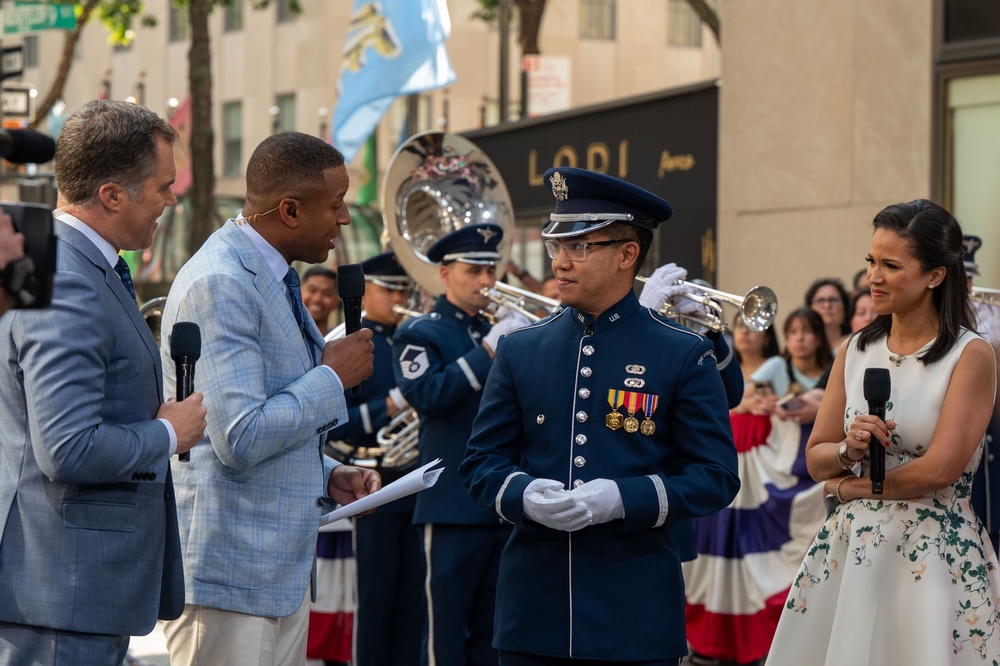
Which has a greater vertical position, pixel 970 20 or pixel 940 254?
pixel 970 20

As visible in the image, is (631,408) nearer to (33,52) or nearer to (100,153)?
(100,153)

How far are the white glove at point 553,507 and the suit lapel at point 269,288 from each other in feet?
2.44

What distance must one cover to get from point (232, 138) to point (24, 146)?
37406 mm

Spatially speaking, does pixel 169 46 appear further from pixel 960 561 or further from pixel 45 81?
pixel 960 561

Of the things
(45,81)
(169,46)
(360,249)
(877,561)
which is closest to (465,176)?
(877,561)

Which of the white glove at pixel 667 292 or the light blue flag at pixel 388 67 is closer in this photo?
the white glove at pixel 667 292

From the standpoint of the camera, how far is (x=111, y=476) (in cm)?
336

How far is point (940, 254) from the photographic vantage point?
4598mm

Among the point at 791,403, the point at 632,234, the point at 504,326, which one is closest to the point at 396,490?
the point at 632,234

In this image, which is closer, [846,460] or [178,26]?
[846,460]

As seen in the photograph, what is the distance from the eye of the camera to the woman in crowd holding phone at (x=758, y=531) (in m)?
8.46

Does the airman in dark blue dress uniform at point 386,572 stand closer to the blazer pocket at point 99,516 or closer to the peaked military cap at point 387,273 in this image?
the peaked military cap at point 387,273

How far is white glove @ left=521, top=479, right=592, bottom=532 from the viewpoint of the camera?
3715 mm

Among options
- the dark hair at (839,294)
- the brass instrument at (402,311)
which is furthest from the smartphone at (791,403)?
the brass instrument at (402,311)
